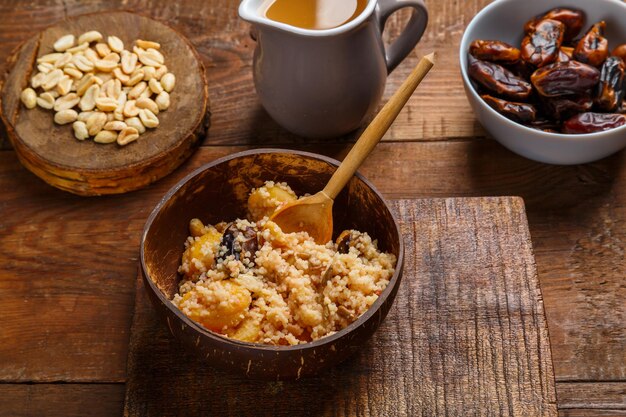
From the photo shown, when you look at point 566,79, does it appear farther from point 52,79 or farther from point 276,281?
point 52,79

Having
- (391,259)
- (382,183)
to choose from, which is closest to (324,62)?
(382,183)

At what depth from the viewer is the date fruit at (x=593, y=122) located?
135 cm

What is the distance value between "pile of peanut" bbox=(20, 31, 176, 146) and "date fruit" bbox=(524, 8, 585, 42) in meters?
0.71

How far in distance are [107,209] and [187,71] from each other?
32cm

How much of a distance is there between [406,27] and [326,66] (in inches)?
7.9

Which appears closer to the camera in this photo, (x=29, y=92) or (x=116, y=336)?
(x=116, y=336)

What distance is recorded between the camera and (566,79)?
4.49 ft

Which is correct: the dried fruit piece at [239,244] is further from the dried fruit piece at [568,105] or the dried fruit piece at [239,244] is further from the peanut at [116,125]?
the dried fruit piece at [568,105]

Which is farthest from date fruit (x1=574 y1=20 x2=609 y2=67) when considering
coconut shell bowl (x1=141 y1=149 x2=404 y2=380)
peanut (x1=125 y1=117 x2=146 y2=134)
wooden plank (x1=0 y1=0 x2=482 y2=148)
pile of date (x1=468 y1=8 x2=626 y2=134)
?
peanut (x1=125 y1=117 x2=146 y2=134)

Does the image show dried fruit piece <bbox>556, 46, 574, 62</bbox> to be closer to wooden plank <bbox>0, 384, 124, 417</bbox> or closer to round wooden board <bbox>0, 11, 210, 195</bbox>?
round wooden board <bbox>0, 11, 210, 195</bbox>

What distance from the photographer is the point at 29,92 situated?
59.0 inches

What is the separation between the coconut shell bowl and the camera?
102 cm

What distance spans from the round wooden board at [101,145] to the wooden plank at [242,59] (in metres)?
0.06

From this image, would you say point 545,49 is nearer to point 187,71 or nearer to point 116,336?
point 187,71
